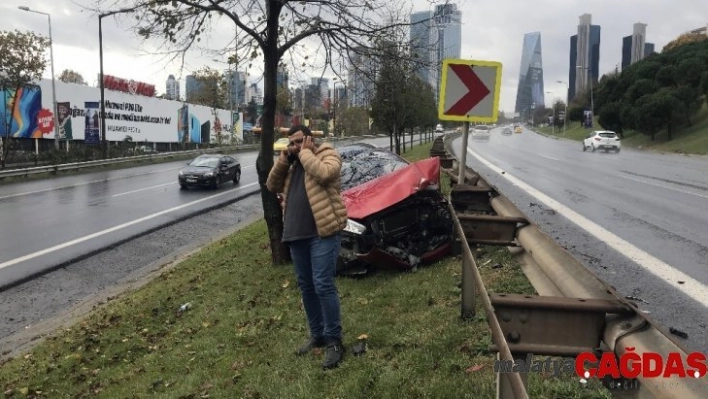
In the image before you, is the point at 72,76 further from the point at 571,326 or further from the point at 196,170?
the point at 571,326

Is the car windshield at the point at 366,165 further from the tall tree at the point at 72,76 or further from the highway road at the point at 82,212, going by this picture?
the tall tree at the point at 72,76

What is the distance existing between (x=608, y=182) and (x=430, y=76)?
8310 millimetres

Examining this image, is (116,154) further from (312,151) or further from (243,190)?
(312,151)

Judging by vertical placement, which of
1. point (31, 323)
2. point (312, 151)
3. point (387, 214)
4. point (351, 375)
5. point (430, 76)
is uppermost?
point (430, 76)

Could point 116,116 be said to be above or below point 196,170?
above

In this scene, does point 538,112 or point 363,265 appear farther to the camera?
point 538,112

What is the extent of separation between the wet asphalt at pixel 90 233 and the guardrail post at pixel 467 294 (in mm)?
5538

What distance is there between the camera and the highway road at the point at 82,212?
11039 mm

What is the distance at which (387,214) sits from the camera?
659 cm

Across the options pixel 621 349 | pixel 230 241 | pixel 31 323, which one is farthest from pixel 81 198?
pixel 621 349

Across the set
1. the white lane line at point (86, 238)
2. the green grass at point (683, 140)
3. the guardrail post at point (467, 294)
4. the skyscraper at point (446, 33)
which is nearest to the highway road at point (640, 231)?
the guardrail post at point (467, 294)

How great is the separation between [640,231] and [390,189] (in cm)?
393

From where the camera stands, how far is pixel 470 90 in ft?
21.1

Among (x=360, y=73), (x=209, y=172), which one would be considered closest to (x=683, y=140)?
(x=209, y=172)
